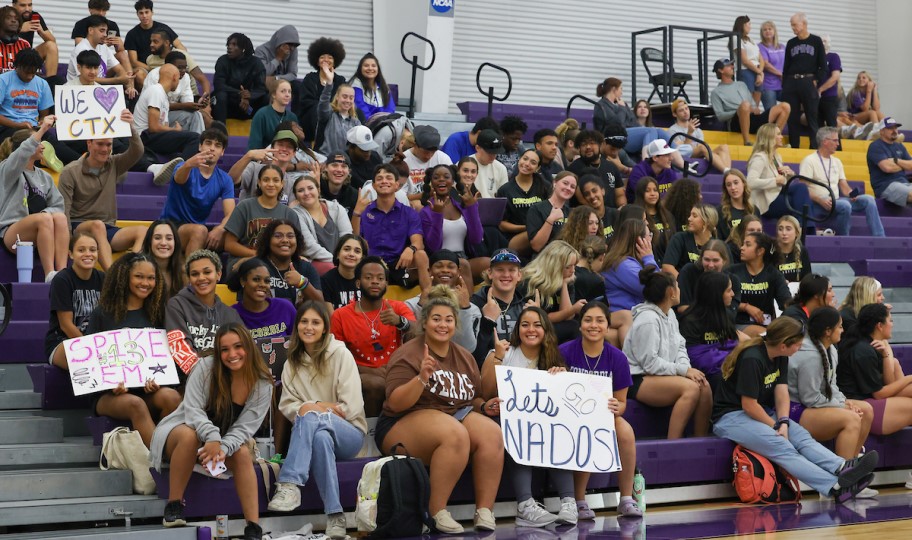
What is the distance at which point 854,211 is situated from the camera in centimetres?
1373

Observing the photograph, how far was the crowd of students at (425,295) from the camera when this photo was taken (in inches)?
280

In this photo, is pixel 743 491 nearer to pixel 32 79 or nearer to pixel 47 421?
pixel 47 421

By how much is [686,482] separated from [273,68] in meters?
6.64

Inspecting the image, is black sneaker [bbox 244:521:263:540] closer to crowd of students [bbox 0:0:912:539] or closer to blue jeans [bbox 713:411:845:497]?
crowd of students [bbox 0:0:912:539]

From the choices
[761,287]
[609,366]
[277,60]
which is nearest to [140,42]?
[277,60]

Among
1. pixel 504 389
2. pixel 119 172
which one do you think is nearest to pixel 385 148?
pixel 119 172

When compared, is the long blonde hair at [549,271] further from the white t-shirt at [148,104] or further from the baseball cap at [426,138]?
the white t-shirt at [148,104]

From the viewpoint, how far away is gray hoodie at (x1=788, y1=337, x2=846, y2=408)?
8.54 m

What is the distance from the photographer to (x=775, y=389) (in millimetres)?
8352

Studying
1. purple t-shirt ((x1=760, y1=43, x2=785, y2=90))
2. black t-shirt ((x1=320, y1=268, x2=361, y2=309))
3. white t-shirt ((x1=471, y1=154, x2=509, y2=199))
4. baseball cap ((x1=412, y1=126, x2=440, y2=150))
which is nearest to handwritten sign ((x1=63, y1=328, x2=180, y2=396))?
black t-shirt ((x1=320, y1=268, x2=361, y2=309))

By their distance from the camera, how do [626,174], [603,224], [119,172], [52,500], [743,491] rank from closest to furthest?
[52,500] < [743,491] < [119,172] < [603,224] < [626,174]

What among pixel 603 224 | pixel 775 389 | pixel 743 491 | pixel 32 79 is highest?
pixel 32 79

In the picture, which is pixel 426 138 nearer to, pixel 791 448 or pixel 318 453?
pixel 791 448

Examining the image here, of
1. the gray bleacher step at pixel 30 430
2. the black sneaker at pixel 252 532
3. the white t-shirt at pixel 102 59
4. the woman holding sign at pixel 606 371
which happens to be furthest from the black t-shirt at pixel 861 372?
the white t-shirt at pixel 102 59
